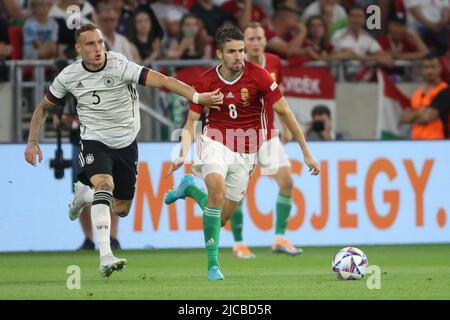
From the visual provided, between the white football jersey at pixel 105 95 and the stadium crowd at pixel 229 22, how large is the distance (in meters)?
5.01

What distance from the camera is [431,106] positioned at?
682 inches

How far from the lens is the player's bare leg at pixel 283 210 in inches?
591

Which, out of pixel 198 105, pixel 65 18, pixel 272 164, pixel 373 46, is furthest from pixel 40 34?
pixel 198 105

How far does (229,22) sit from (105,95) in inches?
265

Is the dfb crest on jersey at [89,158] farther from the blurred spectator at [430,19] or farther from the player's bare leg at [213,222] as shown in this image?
the blurred spectator at [430,19]

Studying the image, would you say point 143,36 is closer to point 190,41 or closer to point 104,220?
point 190,41

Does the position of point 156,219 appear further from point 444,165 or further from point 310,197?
point 444,165

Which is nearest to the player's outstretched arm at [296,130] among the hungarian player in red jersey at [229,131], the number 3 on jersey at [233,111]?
the hungarian player in red jersey at [229,131]

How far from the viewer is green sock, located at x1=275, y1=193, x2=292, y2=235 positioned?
49.6 feet
